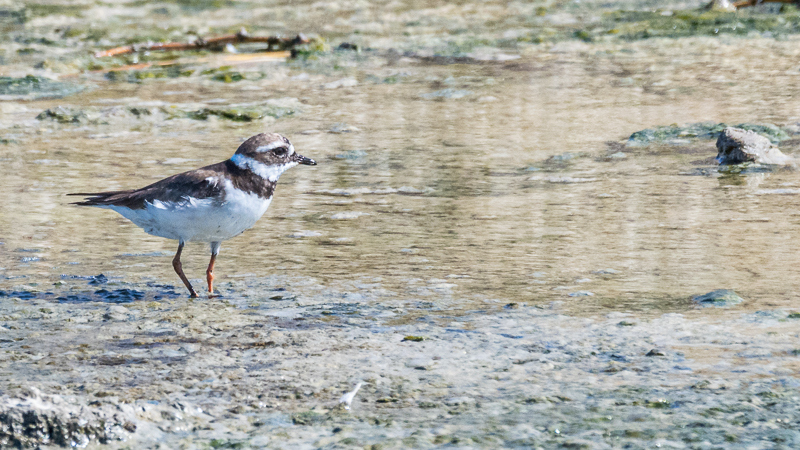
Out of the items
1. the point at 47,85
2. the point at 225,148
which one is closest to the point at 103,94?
the point at 47,85

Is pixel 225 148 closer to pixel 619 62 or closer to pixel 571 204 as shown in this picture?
pixel 571 204

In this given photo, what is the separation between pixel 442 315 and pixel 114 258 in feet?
6.29

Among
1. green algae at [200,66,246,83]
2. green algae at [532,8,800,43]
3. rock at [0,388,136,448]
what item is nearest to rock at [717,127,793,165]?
rock at [0,388,136,448]

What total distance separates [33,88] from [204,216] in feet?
19.7

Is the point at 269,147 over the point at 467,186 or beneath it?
over

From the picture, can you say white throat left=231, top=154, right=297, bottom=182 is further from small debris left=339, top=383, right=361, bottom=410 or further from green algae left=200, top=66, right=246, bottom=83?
green algae left=200, top=66, right=246, bottom=83

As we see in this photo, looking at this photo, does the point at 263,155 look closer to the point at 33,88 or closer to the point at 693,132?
the point at 693,132

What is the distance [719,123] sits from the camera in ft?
24.8

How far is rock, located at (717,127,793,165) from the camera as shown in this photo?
6398 millimetres

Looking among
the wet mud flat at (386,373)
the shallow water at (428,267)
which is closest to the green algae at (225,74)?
the shallow water at (428,267)

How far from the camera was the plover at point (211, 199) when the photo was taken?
4.46 m

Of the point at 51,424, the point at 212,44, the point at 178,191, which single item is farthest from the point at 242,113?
the point at 51,424

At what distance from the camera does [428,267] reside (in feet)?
15.8

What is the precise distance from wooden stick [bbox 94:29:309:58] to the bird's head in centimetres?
662
